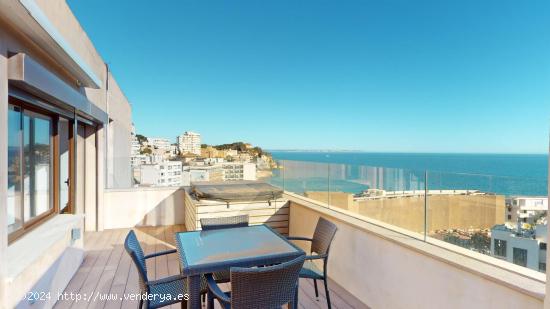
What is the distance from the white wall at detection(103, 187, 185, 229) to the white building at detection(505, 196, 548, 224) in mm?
5635

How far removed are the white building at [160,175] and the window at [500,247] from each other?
567cm

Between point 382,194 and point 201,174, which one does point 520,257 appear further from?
point 201,174

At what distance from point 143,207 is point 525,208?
20.0ft

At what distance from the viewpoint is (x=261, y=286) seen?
1726mm

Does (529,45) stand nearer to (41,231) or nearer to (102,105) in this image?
(102,105)

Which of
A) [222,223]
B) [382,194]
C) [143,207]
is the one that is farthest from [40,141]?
[382,194]

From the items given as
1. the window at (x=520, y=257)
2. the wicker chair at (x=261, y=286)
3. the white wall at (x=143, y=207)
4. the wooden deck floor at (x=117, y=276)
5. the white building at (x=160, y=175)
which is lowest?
the wooden deck floor at (x=117, y=276)

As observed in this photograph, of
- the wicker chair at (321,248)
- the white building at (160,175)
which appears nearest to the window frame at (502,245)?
the wicker chair at (321,248)

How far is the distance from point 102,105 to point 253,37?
7026mm

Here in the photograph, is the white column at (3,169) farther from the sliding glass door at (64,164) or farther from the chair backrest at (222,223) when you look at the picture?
the sliding glass door at (64,164)

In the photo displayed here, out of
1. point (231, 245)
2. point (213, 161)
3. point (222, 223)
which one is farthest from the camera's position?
point (213, 161)

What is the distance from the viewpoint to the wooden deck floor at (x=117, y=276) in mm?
2951

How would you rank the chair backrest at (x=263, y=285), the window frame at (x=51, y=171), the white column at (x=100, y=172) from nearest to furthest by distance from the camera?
the chair backrest at (x=263, y=285) → the window frame at (x=51, y=171) → the white column at (x=100, y=172)

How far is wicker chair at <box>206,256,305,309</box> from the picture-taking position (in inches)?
65.3
